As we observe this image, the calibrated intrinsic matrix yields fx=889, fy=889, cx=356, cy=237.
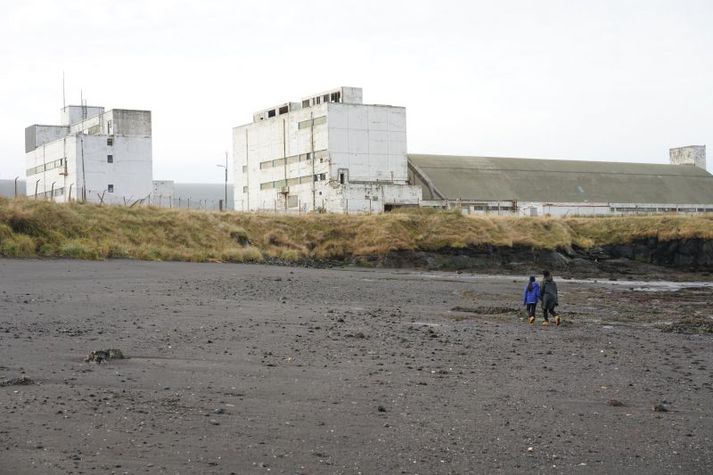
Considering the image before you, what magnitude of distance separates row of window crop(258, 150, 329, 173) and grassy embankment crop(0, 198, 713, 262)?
13628mm

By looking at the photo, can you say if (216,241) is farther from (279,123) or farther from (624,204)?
(624,204)

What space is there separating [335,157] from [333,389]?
55484mm

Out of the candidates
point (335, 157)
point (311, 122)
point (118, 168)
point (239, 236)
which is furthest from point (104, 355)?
point (118, 168)

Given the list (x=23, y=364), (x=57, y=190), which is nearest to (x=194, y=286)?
(x=23, y=364)

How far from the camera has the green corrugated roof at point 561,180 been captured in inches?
2958

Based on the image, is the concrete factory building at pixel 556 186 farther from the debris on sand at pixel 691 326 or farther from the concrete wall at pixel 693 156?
the debris on sand at pixel 691 326

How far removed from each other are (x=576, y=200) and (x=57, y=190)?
46.4m

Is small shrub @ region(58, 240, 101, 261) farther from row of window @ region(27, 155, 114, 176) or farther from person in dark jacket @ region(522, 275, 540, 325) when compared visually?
row of window @ region(27, 155, 114, 176)

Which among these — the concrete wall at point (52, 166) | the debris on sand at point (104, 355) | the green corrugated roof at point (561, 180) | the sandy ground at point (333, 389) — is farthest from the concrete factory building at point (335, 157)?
the debris on sand at point (104, 355)

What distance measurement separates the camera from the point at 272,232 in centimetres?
4981

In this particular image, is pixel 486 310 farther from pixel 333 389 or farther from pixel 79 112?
pixel 79 112

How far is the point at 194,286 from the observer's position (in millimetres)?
26156

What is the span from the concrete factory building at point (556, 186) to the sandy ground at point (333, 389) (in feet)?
165

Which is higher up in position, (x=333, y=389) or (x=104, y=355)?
(x=104, y=355)
